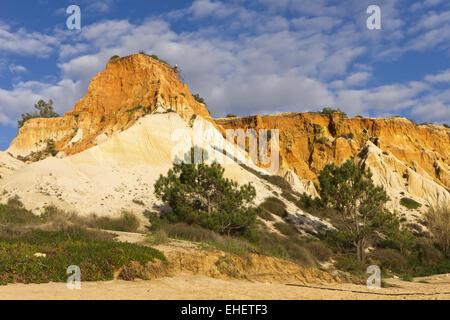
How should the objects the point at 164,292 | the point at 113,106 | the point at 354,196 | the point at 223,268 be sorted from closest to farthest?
the point at 164,292 < the point at 223,268 < the point at 354,196 < the point at 113,106

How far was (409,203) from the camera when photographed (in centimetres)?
4094

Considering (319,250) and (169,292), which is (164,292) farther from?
(319,250)

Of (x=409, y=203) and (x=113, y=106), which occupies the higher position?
(x=113, y=106)

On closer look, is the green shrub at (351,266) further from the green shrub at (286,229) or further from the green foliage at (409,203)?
the green foliage at (409,203)

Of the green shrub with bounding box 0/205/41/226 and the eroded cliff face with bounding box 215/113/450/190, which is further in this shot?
the eroded cliff face with bounding box 215/113/450/190

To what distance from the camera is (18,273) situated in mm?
8000

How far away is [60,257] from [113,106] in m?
39.2

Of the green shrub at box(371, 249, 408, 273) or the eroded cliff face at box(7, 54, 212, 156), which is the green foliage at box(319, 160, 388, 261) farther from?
the eroded cliff face at box(7, 54, 212, 156)

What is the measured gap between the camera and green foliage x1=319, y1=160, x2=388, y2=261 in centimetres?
2298

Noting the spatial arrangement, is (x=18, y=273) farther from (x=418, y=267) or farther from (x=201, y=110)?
(x=201, y=110)

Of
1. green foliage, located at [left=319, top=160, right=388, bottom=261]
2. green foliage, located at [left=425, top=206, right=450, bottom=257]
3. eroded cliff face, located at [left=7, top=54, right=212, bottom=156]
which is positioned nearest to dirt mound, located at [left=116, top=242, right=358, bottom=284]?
green foliage, located at [left=319, top=160, right=388, bottom=261]

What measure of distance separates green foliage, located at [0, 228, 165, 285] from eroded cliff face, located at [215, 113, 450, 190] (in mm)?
44064

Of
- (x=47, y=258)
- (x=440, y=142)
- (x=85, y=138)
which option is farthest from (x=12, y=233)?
(x=440, y=142)

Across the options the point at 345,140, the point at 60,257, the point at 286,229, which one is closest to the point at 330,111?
the point at 345,140
